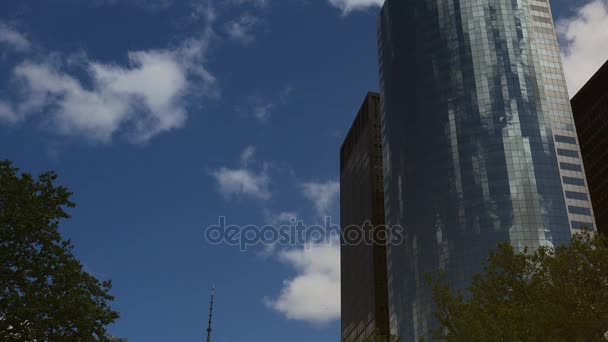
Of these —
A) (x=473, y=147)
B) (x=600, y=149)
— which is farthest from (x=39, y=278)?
(x=600, y=149)

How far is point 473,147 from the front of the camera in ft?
561

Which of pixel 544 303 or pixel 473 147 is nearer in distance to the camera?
pixel 544 303

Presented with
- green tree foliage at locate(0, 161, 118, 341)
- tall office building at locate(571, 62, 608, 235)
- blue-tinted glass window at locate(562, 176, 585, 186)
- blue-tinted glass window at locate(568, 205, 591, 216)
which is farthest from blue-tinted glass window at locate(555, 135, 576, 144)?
green tree foliage at locate(0, 161, 118, 341)

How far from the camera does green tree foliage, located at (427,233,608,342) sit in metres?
34.7

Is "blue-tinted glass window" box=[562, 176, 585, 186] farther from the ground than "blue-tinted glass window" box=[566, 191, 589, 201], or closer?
farther from the ground

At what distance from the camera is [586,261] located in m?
38.7

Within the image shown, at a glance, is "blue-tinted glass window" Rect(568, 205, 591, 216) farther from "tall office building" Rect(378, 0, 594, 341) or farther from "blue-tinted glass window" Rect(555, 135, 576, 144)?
"blue-tinted glass window" Rect(555, 135, 576, 144)

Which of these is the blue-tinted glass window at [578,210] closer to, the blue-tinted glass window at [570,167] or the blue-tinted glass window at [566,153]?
the blue-tinted glass window at [570,167]

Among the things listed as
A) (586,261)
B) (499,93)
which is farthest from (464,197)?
(586,261)

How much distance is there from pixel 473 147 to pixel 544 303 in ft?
457

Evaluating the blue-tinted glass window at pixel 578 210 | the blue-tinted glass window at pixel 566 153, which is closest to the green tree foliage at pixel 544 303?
the blue-tinted glass window at pixel 578 210

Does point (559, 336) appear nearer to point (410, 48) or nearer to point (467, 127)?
point (467, 127)

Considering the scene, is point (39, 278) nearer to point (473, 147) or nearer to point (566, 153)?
point (473, 147)

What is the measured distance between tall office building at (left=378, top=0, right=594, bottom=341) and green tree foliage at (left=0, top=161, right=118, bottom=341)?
129 m
